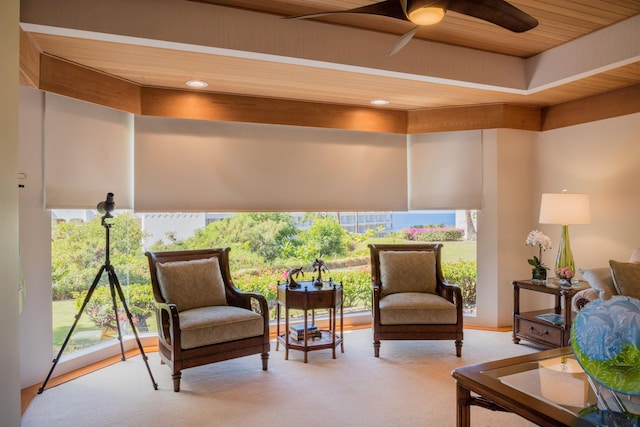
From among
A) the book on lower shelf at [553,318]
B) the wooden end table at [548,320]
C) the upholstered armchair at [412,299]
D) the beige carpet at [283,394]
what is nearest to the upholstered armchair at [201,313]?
the beige carpet at [283,394]

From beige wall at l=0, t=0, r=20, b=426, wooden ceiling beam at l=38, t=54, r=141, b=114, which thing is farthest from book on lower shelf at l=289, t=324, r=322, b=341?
beige wall at l=0, t=0, r=20, b=426

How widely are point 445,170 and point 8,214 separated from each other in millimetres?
4432

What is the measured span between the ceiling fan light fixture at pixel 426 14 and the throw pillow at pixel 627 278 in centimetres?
262

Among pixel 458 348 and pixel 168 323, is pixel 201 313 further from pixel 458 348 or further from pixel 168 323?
pixel 458 348

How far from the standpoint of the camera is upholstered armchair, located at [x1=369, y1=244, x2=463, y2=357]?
151 inches

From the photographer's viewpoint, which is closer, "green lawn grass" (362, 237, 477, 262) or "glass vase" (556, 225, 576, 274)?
"glass vase" (556, 225, 576, 274)

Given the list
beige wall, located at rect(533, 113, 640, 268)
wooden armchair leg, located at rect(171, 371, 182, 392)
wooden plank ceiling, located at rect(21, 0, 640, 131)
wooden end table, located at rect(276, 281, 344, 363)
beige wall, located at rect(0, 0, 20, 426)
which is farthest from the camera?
beige wall, located at rect(533, 113, 640, 268)

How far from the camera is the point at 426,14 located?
1995 mm

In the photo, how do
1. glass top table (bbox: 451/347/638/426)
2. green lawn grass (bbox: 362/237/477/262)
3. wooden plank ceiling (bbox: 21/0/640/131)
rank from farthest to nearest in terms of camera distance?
green lawn grass (bbox: 362/237/477/262) < wooden plank ceiling (bbox: 21/0/640/131) < glass top table (bbox: 451/347/638/426)

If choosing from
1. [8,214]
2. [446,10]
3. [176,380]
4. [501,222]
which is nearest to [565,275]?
[501,222]

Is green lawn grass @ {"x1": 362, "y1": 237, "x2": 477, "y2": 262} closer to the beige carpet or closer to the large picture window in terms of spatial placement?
the large picture window

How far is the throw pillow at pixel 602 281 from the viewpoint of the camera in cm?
342

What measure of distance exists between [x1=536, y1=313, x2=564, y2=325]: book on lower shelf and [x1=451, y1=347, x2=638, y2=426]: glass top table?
159cm

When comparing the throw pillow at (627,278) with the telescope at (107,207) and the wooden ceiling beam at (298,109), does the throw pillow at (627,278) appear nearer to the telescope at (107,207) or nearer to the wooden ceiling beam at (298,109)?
the wooden ceiling beam at (298,109)
